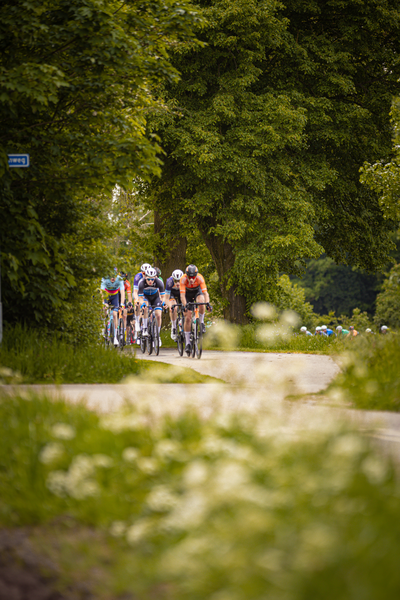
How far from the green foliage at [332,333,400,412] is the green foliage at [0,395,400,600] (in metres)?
2.35

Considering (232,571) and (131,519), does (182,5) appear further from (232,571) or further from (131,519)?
(232,571)

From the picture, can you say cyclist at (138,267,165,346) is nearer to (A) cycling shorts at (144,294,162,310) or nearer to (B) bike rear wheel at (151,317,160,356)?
(A) cycling shorts at (144,294,162,310)

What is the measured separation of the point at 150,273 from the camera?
18.0m

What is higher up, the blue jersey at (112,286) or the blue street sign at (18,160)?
the blue street sign at (18,160)

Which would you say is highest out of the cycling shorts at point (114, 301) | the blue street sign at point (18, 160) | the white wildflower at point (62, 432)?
the blue street sign at point (18, 160)

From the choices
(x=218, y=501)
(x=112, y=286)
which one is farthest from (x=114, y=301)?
(x=218, y=501)

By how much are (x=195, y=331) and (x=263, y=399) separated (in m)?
11.0

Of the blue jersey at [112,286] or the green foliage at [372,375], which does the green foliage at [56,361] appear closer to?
the green foliage at [372,375]

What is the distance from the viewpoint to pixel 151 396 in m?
5.05

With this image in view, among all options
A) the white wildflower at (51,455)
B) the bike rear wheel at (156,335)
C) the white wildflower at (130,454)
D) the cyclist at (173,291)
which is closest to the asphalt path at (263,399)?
the white wildflower at (130,454)

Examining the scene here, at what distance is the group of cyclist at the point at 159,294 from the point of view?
52.4 ft

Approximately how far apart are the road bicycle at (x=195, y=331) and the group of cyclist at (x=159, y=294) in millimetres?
38

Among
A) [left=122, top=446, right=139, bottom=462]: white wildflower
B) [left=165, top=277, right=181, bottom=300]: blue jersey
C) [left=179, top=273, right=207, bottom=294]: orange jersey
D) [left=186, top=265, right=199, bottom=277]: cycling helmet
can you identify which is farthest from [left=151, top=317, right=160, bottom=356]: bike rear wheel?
[left=122, top=446, right=139, bottom=462]: white wildflower

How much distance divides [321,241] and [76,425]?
73.2ft
